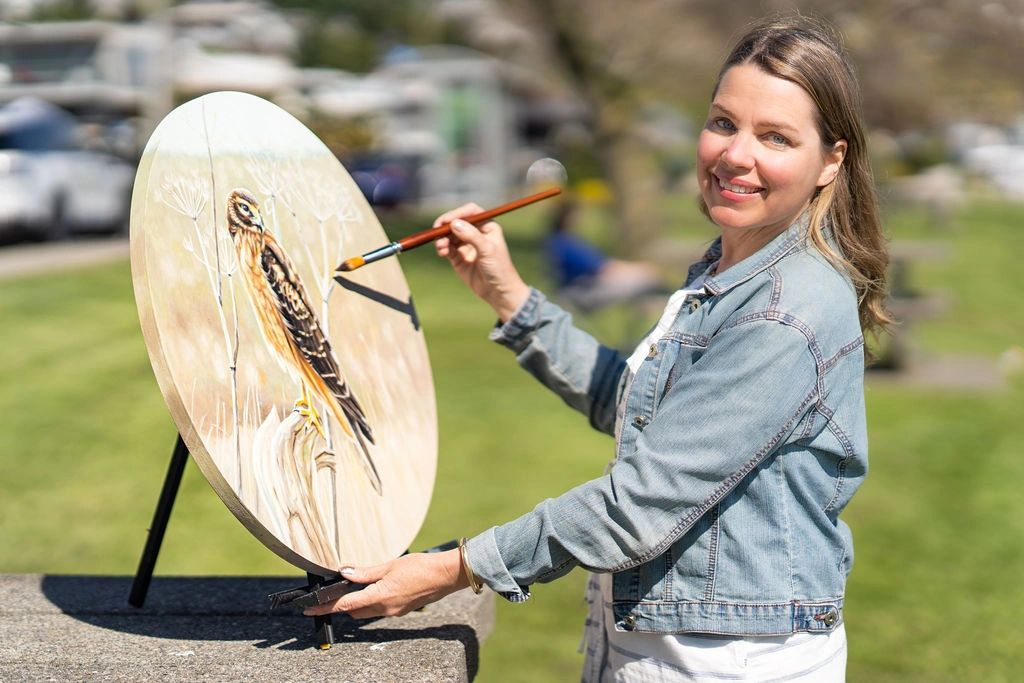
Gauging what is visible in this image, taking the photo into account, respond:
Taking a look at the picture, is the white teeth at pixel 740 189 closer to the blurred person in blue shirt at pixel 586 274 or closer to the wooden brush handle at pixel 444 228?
the wooden brush handle at pixel 444 228

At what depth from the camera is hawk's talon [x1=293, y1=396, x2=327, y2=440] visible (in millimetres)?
2045

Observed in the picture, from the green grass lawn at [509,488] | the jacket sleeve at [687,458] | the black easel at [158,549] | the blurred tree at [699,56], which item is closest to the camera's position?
the jacket sleeve at [687,458]

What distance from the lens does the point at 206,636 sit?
225 centimetres

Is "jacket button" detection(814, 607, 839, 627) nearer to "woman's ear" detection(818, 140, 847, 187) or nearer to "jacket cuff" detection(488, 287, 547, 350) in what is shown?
"woman's ear" detection(818, 140, 847, 187)

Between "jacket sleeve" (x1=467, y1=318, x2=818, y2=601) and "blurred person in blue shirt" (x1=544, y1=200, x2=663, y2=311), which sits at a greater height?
"blurred person in blue shirt" (x1=544, y1=200, x2=663, y2=311)

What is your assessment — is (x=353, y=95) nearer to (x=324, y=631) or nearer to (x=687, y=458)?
(x=324, y=631)

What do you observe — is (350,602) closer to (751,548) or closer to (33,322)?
(751,548)

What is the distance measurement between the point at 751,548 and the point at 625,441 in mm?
270

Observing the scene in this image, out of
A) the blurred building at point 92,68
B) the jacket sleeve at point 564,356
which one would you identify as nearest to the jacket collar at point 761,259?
the jacket sleeve at point 564,356

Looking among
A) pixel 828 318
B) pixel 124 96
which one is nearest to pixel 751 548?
pixel 828 318

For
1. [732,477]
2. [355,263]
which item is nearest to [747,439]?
[732,477]

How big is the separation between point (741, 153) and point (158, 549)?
1.43 meters

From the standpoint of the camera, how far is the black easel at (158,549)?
202 cm

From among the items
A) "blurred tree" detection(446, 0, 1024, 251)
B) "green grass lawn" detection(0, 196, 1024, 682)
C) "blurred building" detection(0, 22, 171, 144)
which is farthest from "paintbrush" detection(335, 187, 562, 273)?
"blurred building" detection(0, 22, 171, 144)
